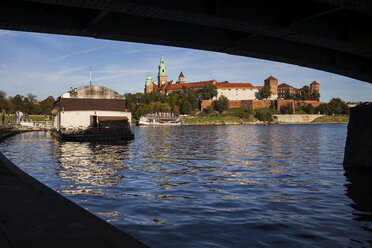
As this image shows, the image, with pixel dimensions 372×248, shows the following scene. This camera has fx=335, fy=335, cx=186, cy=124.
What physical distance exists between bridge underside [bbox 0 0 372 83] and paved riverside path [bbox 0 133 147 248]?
4809 mm

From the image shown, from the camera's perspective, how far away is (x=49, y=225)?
6.31 meters

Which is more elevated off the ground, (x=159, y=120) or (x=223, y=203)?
(x=159, y=120)

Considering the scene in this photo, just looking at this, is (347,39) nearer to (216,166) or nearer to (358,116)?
(358,116)

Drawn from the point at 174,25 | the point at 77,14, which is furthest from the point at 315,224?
the point at 77,14

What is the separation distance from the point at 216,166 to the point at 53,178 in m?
10.7

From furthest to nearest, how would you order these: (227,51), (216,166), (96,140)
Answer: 1. (96,140)
2. (216,166)
3. (227,51)

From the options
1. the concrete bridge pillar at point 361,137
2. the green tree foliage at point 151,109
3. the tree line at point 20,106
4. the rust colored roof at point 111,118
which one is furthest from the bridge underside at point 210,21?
the green tree foliage at point 151,109

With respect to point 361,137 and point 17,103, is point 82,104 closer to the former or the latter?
point 361,137

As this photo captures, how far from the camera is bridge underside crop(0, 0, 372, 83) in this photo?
8.77 meters

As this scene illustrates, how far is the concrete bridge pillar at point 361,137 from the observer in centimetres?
2052

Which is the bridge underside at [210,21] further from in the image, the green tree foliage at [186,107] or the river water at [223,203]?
the green tree foliage at [186,107]

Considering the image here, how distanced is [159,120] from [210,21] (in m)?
163

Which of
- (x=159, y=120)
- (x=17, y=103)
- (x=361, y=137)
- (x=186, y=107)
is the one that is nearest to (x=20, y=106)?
(x=17, y=103)

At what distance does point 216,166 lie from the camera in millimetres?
23234
